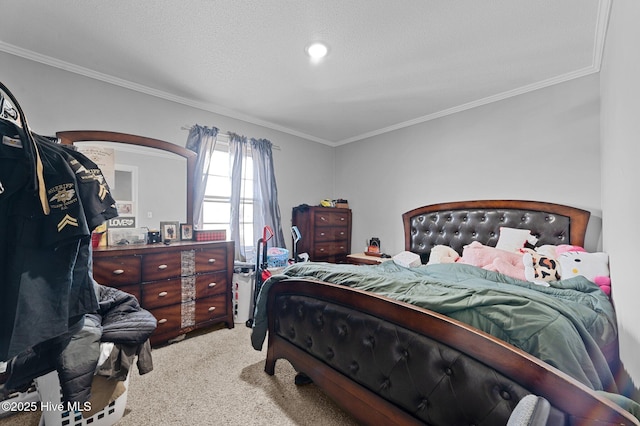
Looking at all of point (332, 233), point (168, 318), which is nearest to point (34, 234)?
point (168, 318)

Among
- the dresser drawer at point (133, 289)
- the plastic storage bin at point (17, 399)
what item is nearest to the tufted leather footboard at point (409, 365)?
the dresser drawer at point (133, 289)

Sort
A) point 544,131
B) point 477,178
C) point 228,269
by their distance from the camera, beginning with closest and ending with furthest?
point 544,131 < point 228,269 < point 477,178

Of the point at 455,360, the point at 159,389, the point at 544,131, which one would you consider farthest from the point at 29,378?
the point at 544,131

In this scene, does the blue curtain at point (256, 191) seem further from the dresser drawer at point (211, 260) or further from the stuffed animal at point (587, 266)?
the stuffed animal at point (587, 266)

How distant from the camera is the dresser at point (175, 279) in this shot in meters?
2.17

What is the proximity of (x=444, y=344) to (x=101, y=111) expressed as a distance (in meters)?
3.34

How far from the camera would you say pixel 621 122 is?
1.34 meters

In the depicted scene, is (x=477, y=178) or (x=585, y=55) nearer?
(x=585, y=55)

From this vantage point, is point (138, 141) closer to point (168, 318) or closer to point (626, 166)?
point (168, 318)

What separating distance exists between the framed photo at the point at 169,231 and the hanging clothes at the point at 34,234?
173cm

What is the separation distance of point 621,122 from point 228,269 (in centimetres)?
313

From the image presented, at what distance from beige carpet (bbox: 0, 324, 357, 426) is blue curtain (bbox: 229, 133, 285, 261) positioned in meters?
1.46

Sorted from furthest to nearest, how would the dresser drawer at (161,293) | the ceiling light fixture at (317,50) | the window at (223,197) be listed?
the window at (223,197) → the dresser drawer at (161,293) → the ceiling light fixture at (317,50)

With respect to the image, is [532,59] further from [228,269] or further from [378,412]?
[228,269]
